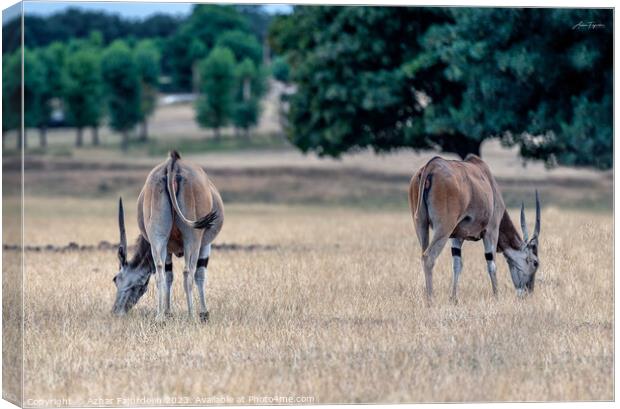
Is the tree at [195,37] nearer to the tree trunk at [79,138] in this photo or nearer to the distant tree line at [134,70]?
the distant tree line at [134,70]

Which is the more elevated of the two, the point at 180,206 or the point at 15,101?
the point at 15,101

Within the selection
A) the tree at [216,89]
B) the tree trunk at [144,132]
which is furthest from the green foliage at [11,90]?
the tree trunk at [144,132]

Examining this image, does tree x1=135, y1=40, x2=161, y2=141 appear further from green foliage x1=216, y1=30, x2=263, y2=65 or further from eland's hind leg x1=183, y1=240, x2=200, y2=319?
eland's hind leg x1=183, y1=240, x2=200, y2=319

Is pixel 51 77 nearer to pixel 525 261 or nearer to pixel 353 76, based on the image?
pixel 525 261

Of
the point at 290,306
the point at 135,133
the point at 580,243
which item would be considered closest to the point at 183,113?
the point at 135,133

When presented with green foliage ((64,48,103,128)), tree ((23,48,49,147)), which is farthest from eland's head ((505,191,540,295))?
green foliage ((64,48,103,128))

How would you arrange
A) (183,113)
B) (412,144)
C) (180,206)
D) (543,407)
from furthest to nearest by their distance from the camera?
(412,144) → (183,113) → (180,206) → (543,407)

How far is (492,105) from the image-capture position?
18562mm

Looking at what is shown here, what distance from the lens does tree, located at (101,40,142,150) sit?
19.8 meters

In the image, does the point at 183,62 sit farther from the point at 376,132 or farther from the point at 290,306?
the point at 376,132

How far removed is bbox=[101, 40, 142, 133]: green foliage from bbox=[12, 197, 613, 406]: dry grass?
314cm

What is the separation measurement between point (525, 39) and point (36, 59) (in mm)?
6039

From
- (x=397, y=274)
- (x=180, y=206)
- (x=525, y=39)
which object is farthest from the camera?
(x=525, y=39)

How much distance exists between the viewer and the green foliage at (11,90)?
513 inches
